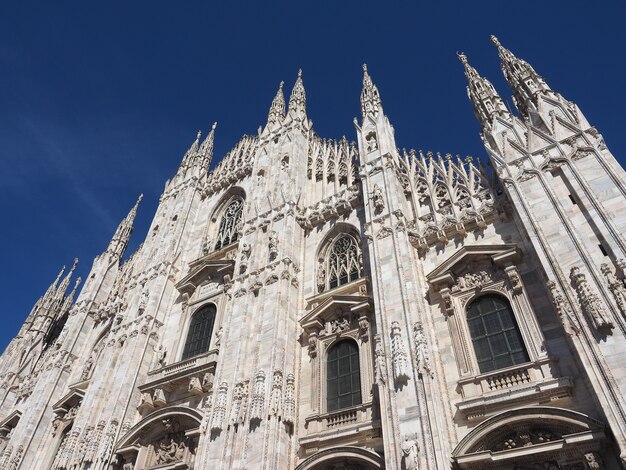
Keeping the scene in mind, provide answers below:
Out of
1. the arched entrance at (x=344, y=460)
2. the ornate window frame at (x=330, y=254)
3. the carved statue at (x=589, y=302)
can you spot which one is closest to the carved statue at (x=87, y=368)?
the ornate window frame at (x=330, y=254)

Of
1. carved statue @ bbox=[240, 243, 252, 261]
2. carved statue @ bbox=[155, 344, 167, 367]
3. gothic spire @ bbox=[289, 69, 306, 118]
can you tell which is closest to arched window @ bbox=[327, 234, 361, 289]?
carved statue @ bbox=[240, 243, 252, 261]

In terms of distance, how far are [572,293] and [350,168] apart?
1294 cm

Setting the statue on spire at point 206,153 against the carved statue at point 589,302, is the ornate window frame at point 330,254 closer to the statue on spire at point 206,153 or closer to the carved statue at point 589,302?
the carved statue at point 589,302

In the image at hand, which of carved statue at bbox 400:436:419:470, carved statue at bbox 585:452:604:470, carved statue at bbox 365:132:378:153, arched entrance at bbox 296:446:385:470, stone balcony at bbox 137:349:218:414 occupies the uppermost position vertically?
carved statue at bbox 365:132:378:153

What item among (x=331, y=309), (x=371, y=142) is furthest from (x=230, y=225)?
(x=331, y=309)

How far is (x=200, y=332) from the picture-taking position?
2058 centimetres

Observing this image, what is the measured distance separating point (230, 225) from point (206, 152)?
9.25 m

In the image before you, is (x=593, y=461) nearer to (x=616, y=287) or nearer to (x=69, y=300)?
(x=616, y=287)

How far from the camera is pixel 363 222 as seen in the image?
1914cm

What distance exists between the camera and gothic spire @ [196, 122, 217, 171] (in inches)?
1241

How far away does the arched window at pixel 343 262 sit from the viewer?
18250mm

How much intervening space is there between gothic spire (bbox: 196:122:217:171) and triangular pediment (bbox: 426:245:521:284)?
20.6 meters

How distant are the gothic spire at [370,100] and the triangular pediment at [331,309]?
10.0 m

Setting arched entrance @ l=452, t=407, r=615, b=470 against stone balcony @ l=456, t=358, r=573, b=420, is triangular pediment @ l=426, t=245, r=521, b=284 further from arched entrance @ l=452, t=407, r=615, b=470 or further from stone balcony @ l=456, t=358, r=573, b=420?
arched entrance @ l=452, t=407, r=615, b=470
